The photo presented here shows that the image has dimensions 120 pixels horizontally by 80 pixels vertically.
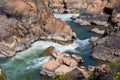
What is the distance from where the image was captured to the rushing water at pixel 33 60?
148ft

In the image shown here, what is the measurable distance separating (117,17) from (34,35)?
22.3 m

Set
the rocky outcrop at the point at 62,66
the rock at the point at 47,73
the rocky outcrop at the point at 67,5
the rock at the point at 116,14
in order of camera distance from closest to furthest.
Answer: the rocky outcrop at the point at 62,66, the rock at the point at 47,73, the rock at the point at 116,14, the rocky outcrop at the point at 67,5

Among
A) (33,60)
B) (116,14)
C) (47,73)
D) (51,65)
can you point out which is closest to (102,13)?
(116,14)

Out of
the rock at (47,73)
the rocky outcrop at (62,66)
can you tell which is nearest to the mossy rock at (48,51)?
the rocky outcrop at (62,66)

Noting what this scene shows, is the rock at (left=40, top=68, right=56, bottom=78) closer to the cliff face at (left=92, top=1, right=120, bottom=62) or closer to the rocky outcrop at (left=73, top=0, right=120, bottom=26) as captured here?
the cliff face at (left=92, top=1, right=120, bottom=62)

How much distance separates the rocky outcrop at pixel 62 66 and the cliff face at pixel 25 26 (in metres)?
8.94

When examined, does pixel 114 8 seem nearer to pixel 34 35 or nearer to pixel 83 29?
pixel 83 29

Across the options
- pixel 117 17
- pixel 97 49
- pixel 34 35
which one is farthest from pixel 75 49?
pixel 117 17

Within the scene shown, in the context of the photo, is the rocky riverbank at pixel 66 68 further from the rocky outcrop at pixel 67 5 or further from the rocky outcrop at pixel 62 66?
the rocky outcrop at pixel 67 5

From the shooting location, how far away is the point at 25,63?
49000 millimetres

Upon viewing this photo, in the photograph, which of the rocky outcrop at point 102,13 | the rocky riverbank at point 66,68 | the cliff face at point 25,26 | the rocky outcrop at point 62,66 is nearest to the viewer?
the rocky riverbank at point 66,68

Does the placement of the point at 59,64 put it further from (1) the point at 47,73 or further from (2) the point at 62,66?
(1) the point at 47,73

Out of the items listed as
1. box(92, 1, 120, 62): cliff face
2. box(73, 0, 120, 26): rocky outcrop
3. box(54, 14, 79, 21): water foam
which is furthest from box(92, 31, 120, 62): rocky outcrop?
box(54, 14, 79, 21): water foam

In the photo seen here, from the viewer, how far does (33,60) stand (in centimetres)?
5006
